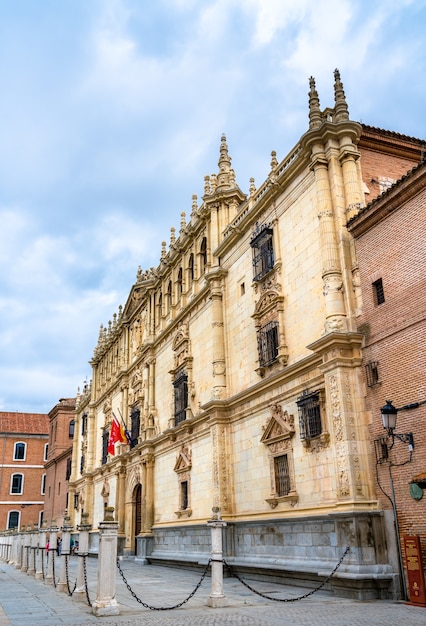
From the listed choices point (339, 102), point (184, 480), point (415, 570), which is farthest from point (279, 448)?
point (339, 102)

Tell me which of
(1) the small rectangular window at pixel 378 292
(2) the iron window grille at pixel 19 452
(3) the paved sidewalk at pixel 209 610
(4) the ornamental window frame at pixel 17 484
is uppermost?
(2) the iron window grille at pixel 19 452

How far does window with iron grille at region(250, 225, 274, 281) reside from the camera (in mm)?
20500

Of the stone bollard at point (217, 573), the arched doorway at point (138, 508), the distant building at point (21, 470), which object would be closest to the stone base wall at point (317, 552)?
the stone bollard at point (217, 573)

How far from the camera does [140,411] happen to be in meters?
32.9

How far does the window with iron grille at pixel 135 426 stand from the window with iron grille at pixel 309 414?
57.8 ft

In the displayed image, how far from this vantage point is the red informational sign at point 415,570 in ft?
39.9

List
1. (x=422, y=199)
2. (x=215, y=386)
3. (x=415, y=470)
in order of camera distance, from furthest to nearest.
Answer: (x=215, y=386) < (x=422, y=199) < (x=415, y=470)

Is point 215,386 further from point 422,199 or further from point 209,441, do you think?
point 422,199

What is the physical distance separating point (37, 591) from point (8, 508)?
52.6 metres

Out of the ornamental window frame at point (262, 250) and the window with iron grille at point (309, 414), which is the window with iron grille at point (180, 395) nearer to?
the ornamental window frame at point (262, 250)

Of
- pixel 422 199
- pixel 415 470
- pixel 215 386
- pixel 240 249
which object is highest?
pixel 240 249

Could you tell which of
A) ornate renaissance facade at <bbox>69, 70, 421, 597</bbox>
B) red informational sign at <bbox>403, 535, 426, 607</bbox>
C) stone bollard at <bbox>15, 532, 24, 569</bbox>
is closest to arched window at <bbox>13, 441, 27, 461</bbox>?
stone bollard at <bbox>15, 532, 24, 569</bbox>

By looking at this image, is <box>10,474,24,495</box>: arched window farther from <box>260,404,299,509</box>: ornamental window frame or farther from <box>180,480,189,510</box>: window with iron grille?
<box>260,404,299,509</box>: ornamental window frame

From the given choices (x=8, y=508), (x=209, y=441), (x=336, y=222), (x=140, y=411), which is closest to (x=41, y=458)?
(x=8, y=508)
